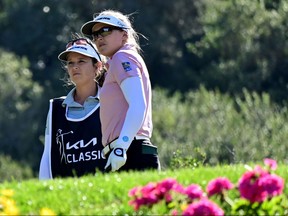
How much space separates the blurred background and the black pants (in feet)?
47.5

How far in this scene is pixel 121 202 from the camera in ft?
22.8

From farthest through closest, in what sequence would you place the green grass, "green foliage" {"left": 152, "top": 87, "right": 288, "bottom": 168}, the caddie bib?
"green foliage" {"left": 152, "top": 87, "right": 288, "bottom": 168}
the caddie bib
the green grass

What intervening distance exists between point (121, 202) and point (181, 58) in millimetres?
44518

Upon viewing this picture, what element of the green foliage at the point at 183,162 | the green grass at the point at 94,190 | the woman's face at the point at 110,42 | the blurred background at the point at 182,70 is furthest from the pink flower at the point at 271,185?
the blurred background at the point at 182,70

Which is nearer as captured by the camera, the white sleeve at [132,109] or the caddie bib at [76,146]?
the white sleeve at [132,109]

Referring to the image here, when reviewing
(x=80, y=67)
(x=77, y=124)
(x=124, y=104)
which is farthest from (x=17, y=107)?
(x=124, y=104)

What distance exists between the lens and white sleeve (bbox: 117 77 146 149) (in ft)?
26.2

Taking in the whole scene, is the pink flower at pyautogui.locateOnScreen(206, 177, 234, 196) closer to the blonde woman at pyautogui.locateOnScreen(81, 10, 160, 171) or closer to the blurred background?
the blonde woman at pyautogui.locateOnScreen(81, 10, 160, 171)

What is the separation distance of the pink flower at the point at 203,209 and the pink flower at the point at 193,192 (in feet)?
0.75

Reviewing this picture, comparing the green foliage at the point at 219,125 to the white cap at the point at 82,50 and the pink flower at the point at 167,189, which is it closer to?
the white cap at the point at 82,50

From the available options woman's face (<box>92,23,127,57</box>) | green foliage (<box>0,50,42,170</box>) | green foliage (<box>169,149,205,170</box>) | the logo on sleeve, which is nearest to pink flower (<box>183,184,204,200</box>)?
the logo on sleeve

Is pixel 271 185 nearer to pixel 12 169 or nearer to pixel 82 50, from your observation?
pixel 82 50

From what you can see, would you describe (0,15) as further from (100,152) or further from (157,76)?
(100,152)

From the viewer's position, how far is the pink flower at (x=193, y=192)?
258 inches
